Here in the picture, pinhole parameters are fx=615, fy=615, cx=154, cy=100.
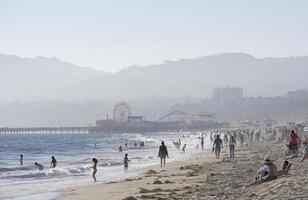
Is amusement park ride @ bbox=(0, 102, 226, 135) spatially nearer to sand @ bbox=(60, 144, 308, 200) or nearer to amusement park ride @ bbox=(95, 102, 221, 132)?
amusement park ride @ bbox=(95, 102, 221, 132)

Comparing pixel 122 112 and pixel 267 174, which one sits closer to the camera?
pixel 267 174

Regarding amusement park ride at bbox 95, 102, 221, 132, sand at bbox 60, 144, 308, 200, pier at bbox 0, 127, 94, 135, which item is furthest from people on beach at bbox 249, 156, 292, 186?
pier at bbox 0, 127, 94, 135

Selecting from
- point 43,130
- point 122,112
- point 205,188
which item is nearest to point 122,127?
point 122,112

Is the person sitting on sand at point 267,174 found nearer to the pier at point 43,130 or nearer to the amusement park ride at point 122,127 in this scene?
the amusement park ride at point 122,127

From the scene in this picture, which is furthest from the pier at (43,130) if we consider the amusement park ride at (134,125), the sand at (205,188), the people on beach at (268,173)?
the people on beach at (268,173)

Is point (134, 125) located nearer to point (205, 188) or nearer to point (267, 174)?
point (205, 188)

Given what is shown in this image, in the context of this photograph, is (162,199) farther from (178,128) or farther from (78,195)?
(178,128)

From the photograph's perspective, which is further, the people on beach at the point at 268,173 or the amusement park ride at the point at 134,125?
the amusement park ride at the point at 134,125

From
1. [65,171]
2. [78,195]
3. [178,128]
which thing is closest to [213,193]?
[78,195]

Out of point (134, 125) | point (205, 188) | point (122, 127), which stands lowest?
point (205, 188)

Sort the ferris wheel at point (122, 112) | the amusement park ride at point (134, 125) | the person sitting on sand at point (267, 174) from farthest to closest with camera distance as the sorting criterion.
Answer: the ferris wheel at point (122, 112)
the amusement park ride at point (134, 125)
the person sitting on sand at point (267, 174)

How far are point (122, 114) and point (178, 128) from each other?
60.3ft

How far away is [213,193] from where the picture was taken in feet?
48.3

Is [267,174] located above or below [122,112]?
below
